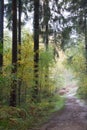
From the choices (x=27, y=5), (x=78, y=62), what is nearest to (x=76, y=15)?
(x=27, y=5)

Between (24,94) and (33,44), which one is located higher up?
(33,44)

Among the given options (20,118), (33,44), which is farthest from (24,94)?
(20,118)

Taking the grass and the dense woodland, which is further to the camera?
the dense woodland

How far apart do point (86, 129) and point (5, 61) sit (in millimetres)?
9915

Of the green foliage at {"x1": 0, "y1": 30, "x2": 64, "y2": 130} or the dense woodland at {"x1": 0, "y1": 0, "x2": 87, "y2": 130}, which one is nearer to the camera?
the green foliage at {"x1": 0, "y1": 30, "x2": 64, "y2": 130}

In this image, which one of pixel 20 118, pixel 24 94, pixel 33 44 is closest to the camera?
pixel 20 118

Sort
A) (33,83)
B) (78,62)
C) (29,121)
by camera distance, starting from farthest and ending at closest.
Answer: (78,62) < (33,83) < (29,121)

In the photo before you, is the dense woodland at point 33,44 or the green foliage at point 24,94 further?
the dense woodland at point 33,44

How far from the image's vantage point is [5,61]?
65.0 feet

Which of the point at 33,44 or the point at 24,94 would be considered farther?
the point at 24,94

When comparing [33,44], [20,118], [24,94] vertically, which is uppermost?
[33,44]

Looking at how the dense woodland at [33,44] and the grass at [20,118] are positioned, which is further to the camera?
the dense woodland at [33,44]

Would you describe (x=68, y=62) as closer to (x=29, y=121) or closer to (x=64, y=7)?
(x=64, y=7)

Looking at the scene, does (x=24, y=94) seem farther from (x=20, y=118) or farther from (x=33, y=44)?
(x=20, y=118)
